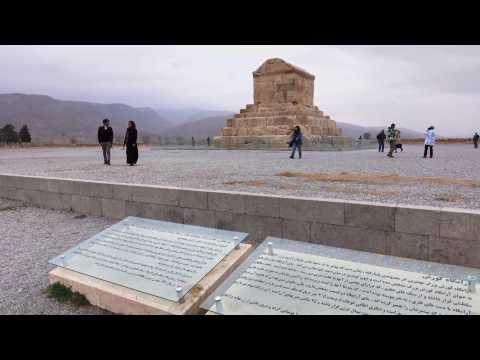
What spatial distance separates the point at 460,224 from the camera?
11.1 ft

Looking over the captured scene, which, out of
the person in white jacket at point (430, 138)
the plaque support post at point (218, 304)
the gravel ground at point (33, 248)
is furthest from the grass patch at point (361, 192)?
the person in white jacket at point (430, 138)

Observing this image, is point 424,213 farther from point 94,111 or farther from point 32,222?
point 94,111

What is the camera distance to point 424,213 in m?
3.53

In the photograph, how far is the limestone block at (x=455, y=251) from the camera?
3367mm

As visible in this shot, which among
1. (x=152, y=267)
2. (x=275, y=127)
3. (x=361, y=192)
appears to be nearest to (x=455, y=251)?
(x=361, y=192)

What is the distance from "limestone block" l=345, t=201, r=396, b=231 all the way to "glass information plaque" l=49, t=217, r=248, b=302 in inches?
59.0

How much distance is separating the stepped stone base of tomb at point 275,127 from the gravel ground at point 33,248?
651 inches

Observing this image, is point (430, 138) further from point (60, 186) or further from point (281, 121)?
point (60, 186)

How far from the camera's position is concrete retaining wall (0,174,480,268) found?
3449 millimetres

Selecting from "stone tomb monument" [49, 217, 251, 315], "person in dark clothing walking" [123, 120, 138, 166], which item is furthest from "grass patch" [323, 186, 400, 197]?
"person in dark clothing walking" [123, 120, 138, 166]

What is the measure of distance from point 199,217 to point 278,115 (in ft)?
65.7

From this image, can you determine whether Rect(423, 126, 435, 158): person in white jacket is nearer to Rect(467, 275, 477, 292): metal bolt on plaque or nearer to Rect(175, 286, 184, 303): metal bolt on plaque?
Rect(467, 275, 477, 292): metal bolt on plaque

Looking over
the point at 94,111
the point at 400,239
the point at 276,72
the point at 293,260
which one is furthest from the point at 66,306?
the point at 94,111

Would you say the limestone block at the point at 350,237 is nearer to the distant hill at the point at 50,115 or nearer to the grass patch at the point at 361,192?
the grass patch at the point at 361,192
